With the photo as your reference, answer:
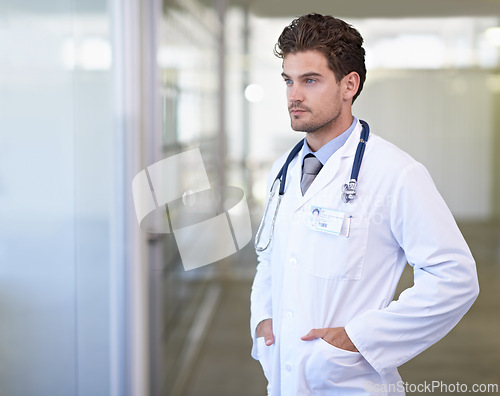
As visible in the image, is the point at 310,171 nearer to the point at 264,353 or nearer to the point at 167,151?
the point at 264,353

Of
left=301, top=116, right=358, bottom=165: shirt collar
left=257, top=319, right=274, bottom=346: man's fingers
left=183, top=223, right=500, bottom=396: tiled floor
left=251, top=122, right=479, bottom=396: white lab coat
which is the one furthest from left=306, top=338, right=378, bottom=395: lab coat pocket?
left=183, top=223, right=500, bottom=396: tiled floor

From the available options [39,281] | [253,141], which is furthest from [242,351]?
[39,281]

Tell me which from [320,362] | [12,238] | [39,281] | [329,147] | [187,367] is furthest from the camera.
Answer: [187,367]

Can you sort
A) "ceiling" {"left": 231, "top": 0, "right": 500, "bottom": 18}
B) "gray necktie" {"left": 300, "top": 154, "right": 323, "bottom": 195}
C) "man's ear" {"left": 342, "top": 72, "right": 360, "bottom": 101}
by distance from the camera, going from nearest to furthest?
"man's ear" {"left": 342, "top": 72, "right": 360, "bottom": 101} < "gray necktie" {"left": 300, "top": 154, "right": 323, "bottom": 195} < "ceiling" {"left": 231, "top": 0, "right": 500, "bottom": 18}

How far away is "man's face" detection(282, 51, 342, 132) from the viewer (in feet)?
4.56

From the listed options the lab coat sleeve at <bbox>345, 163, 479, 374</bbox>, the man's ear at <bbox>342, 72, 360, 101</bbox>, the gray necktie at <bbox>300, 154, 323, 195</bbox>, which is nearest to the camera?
the lab coat sleeve at <bbox>345, 163, 479, 374</bbox>

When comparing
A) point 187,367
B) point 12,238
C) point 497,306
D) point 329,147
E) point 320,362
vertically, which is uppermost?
point 329,147

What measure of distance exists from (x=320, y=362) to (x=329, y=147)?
49 cm

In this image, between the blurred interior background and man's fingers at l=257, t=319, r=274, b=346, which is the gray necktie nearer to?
man's fingers at l=257, t=319, r=274, b=346

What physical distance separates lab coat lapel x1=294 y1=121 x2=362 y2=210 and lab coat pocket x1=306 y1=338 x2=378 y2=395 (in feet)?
1.07

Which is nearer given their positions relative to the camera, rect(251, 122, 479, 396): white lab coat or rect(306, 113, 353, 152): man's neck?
rect(251, 122, 479, 396): white lab coat

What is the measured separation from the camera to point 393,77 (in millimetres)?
2779

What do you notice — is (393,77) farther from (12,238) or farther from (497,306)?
(12,238)

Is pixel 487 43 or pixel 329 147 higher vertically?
pixel 487 43
